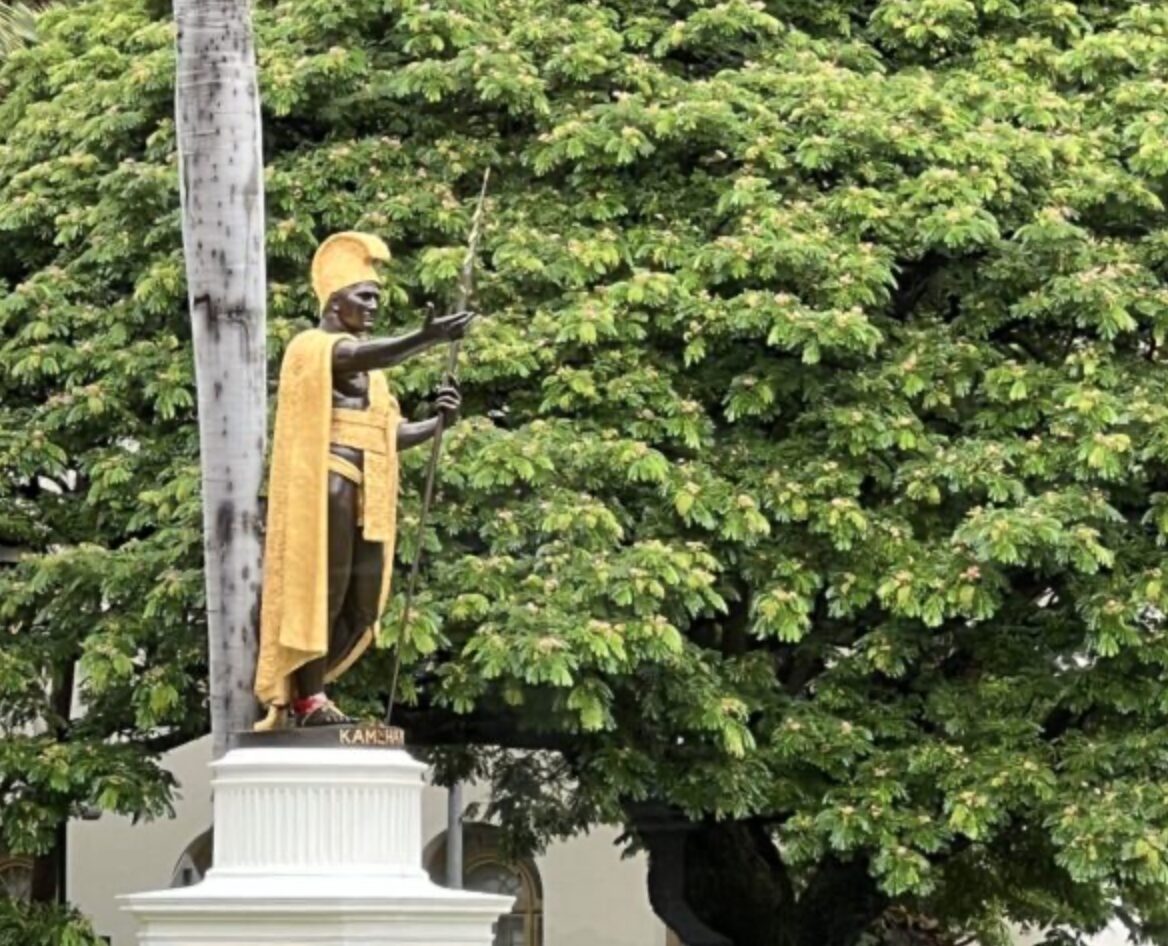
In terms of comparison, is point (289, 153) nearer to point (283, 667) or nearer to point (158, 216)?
point (158, 216)

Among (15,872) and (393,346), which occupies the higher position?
(393,346)

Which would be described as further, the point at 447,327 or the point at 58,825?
the point at 58,825

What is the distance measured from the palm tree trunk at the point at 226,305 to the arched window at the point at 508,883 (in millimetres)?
14807

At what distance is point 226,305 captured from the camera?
14.4 meters

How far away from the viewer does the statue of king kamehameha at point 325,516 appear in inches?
499

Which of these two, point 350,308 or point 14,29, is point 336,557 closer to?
point 350,308

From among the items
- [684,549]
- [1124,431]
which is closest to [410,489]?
[684,549]

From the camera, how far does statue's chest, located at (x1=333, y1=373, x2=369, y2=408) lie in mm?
12859

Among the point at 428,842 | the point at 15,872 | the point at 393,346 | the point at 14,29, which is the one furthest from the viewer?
the point at 428,842

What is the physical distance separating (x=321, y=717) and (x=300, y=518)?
869mm

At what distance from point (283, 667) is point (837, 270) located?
5.36m

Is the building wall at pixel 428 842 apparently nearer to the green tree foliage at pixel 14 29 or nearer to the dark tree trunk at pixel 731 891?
the dark tree trunk at pixel 731 891

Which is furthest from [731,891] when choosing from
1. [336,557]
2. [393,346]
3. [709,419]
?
[393,346]

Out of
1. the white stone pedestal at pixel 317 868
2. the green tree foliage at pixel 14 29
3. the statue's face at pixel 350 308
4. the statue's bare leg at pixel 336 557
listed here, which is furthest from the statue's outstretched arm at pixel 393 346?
the green tree foliage at pixel 14 29
